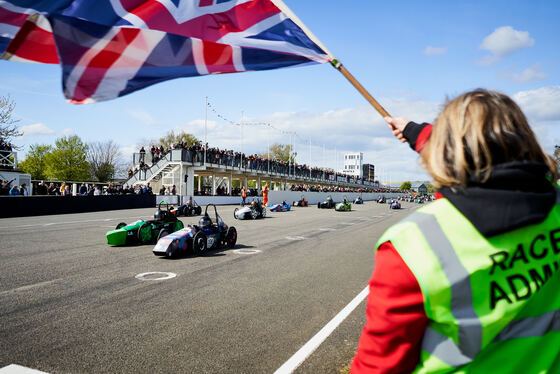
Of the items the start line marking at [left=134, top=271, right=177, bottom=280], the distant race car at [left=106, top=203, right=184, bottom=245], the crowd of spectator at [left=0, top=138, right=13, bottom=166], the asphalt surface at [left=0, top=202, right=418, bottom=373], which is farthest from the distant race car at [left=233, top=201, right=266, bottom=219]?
the crowd of spectator at [left=0, top=138, right=13, bottom=166]

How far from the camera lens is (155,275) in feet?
22.1

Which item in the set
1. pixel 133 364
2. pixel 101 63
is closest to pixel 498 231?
pixel 133 364

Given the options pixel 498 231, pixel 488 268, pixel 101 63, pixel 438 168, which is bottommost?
pixel 488 268

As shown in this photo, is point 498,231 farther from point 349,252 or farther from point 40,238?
point 40,238

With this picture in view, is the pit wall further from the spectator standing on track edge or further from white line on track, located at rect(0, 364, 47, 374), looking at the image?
the spectator standing on track edge

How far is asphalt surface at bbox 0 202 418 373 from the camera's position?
3.52 m

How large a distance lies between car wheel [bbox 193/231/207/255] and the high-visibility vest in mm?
7900

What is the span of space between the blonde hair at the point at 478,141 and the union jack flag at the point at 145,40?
1902 millimetres

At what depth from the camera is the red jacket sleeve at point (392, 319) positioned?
116 cm

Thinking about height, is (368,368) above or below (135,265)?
above

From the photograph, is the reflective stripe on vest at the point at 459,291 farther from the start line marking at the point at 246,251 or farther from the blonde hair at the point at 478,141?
the start line marking at the point at 246,251

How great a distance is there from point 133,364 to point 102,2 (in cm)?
312

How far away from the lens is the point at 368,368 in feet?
4.09

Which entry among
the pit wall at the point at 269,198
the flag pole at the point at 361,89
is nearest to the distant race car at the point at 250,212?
the pit wall at the point at 269,198
